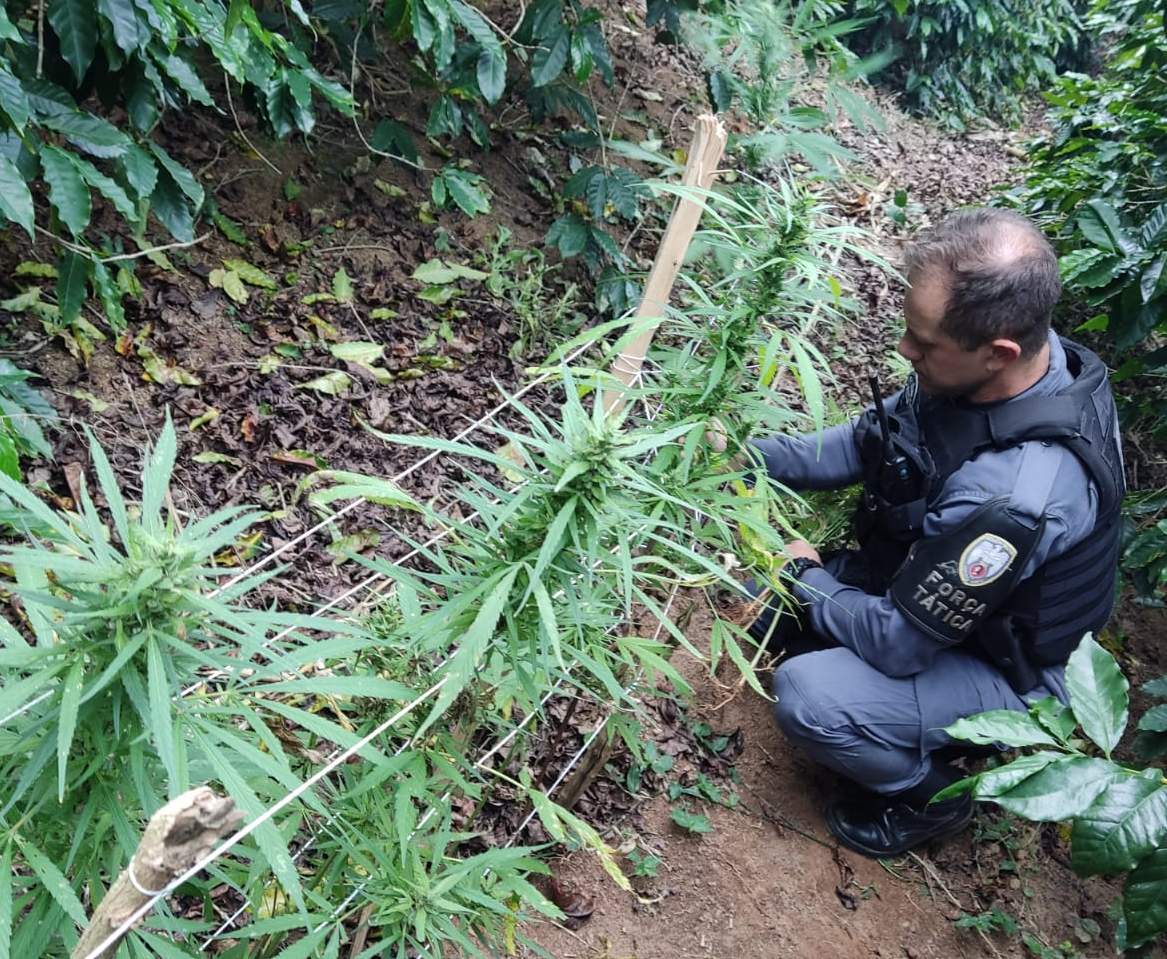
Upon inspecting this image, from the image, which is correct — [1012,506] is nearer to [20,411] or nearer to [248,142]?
[20,411]

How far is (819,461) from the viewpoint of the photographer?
2764 mm

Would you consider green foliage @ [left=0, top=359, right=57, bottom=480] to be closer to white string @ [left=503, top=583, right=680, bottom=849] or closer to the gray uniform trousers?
white string @ [left=503, top=583, right=680, bottom=849]

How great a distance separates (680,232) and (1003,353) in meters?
0.87

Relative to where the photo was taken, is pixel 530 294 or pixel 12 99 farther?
pixel 530 294

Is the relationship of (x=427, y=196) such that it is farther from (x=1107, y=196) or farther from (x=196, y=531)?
(x=196, y=531)

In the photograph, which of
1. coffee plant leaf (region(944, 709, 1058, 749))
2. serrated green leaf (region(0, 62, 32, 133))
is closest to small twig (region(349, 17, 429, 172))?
serrated green leaf (region(0, 62, 32, 133))

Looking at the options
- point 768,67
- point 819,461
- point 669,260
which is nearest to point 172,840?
point 669,260

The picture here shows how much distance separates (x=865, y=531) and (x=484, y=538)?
170 centimetres

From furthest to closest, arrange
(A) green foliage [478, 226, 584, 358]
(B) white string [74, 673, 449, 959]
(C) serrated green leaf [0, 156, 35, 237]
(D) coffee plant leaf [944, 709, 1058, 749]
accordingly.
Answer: (A) green foliage [478, 226, 584, 358]
(C) serrated green leaf [0, 156, 35, 237]
(D) coffee plant leaf [944, 709, 1058, 749]
(B) white string [74, 673, 449, 959]

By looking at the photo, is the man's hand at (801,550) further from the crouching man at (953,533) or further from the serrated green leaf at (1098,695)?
the serrated green leaf at (1098,695)

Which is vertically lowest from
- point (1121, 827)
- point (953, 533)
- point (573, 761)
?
point (573, 761)

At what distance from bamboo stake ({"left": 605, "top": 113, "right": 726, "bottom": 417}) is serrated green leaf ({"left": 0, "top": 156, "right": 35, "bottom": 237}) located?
4.23 ft

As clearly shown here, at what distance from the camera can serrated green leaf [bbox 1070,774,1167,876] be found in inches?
53.5

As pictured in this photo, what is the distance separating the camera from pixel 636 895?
2.47 m
